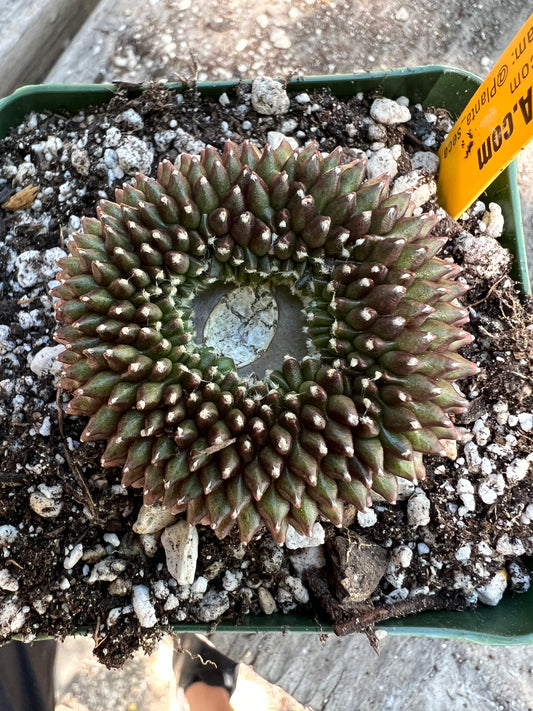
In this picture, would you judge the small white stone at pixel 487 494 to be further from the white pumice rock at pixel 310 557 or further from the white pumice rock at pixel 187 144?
the white pumice rock at pixel 187 144

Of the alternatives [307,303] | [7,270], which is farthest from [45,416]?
[307,303]

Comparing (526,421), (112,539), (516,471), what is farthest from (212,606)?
(526,421)

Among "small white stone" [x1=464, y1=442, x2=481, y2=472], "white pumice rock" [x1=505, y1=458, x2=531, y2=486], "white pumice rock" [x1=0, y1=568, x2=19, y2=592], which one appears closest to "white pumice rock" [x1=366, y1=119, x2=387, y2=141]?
"small white stone" [x1=464, y1=442, x2=481, y2=472]

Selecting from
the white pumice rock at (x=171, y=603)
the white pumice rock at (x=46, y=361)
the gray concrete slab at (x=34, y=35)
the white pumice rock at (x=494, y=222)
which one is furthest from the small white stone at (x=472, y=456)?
the gray concrete slab at (x=34, y=35)

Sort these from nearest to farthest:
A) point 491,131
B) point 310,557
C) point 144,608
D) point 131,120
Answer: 1. point 491,131
2. point 144,608
3. point 310,557
4. point 131,120

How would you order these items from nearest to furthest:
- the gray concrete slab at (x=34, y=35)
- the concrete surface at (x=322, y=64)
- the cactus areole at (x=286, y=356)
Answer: the cactus areole at (x=286, y=356), the concrete surface at (x=322, y=64), the gray concrete slab at (x=34, y=35)

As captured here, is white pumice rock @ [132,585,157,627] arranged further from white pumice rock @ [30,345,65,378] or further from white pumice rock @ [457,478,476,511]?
white pumice rock @ [457,478,476,511]

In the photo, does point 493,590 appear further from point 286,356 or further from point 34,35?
point 34,35
